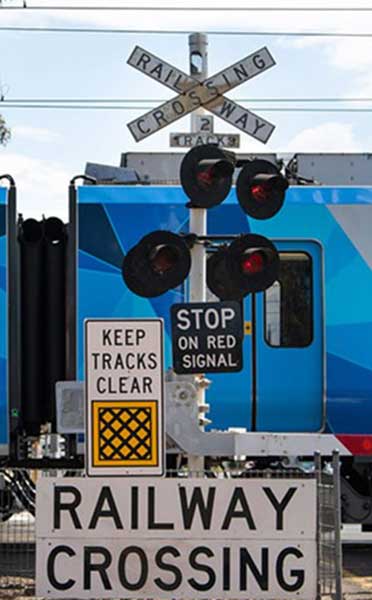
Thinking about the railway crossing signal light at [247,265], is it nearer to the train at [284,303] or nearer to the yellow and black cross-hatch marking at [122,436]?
the yellow and black cross-hatch marking at [122,436]

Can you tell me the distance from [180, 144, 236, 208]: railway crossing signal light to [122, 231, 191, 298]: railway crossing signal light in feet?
1.20

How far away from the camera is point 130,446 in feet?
20.5

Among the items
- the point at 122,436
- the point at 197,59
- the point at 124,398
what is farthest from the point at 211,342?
the point at 197,59

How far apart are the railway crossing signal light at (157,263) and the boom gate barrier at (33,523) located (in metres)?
1.26

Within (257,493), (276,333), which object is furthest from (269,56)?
(257,493)

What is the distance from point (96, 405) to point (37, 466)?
386cm

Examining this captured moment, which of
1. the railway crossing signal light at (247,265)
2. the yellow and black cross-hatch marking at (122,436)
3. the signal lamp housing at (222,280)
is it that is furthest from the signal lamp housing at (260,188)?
the yellow and black cross-hatch marking at (122,436)

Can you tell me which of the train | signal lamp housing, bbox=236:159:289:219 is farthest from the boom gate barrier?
signal lamp housing, bbox=236:159:289:219

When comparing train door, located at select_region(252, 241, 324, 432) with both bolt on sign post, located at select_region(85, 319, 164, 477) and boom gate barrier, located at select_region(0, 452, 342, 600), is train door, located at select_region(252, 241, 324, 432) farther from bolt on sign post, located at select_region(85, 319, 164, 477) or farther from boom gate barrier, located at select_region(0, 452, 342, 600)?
bolt on sign post, located at select_region(85, 319, 164, 477)

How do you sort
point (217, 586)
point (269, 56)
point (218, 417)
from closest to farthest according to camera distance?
point (217, 586)
point (269, 56)
point (218, 417)

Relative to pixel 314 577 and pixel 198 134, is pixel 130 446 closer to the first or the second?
pixel 314 577

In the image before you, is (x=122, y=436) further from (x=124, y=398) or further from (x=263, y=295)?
(x=263, y=295)

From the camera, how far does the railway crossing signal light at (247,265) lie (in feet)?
22.9

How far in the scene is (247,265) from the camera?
275 inches
